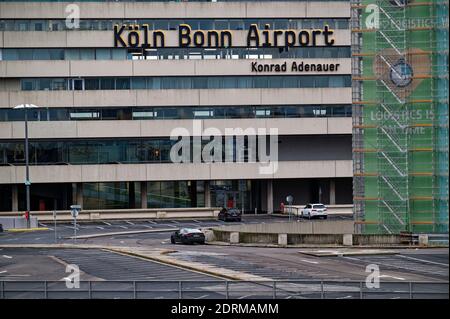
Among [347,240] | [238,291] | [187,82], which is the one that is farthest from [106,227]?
[238,291]

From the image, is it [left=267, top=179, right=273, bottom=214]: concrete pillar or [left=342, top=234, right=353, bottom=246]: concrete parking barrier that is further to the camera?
[left=267, top=179, right=273, bottom=214]: concrete pillar

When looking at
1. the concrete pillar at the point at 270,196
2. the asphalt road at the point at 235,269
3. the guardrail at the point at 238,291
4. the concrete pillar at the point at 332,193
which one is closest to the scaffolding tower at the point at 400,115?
the asphalt road at the point at 235,269

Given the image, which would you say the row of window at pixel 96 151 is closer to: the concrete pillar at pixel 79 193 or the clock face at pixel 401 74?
the concrete pillar at pixel 79 193

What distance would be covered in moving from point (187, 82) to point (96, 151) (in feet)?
36.9

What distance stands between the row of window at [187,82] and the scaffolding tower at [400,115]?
34.6 meters

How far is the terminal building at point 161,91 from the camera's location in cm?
9300

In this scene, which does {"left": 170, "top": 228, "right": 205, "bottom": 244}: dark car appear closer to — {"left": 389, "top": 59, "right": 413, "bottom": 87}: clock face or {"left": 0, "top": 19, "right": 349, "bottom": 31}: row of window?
{"left": 389, "top": 59, "right": 413, "bottom": 87}: clock face

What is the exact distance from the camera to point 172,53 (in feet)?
312

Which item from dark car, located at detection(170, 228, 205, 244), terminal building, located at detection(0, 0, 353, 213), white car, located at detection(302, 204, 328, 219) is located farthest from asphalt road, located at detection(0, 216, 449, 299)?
terminal building, located at detection(0, 0, 353, 213)

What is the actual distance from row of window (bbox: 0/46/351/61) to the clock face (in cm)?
3797

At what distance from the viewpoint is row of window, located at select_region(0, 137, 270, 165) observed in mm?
93938

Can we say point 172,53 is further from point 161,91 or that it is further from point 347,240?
point 347,240

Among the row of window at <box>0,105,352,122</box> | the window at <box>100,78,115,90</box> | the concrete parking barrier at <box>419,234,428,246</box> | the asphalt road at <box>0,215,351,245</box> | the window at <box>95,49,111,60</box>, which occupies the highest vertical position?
the window at <box>95,49,111,60</box>

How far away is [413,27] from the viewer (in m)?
56.4
